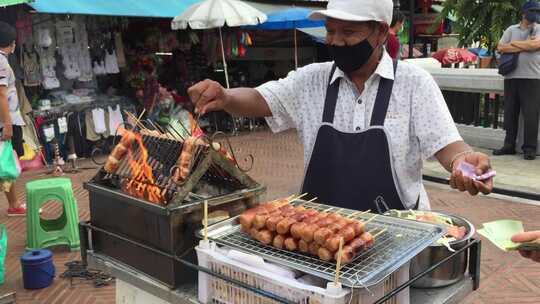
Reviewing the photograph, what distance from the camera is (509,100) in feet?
29.1

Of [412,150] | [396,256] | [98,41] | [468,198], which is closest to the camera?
[396,256]

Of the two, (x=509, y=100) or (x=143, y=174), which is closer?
(x=143, y=174)

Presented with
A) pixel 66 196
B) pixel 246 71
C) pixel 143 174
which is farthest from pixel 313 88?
pixel 246 71

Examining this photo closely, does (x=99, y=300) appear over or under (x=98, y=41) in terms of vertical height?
under

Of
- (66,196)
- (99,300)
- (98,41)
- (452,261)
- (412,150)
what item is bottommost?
(99,300)

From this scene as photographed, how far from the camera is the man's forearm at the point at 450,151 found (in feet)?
7.03

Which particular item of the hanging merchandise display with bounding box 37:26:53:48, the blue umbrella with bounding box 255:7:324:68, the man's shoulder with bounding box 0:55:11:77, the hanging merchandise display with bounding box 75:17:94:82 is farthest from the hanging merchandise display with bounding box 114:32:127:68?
the man's shoulder with bounding box 0:55:11:77

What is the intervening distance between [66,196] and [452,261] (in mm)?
4580

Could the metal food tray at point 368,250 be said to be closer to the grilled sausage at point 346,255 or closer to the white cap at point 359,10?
the grilled sausage at point 346,255

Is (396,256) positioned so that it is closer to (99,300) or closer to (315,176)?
(315,176)

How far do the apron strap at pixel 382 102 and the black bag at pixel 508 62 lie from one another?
7.08 metres

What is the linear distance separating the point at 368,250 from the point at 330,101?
82 centimetres

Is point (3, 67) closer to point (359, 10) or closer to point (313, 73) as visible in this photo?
point (313, 73)

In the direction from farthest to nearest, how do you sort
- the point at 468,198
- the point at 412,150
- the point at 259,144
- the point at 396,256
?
1. the point at 259,144
2. the point at 468,198
3. the point at 412,150
4. the point at 396,256
